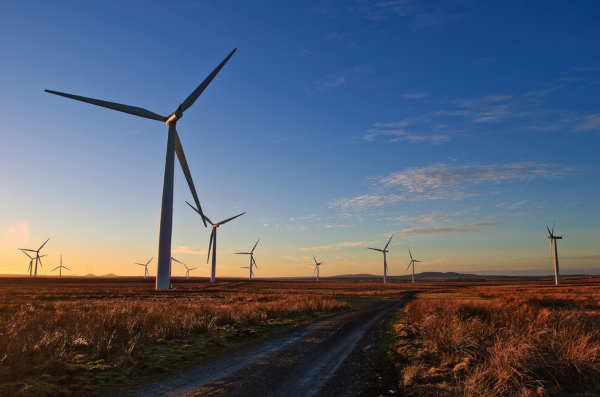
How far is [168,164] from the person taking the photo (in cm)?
5644

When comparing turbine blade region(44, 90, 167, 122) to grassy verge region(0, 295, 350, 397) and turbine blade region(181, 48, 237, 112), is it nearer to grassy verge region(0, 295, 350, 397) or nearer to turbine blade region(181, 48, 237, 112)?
turbine blade region(181, 48, 237, 112)

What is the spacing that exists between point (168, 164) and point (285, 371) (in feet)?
166

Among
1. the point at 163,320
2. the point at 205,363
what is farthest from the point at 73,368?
the point at 163,320

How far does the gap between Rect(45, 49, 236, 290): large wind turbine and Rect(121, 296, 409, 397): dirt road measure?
42.0 metres

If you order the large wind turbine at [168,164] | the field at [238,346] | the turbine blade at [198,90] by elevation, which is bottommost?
the field at [238,346]

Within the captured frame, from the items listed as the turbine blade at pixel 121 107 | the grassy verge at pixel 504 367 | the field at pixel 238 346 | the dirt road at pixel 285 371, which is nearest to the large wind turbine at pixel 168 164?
the turbine blade at pixel 121 107

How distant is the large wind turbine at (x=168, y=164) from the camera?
54562mm

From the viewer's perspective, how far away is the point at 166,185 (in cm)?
5572

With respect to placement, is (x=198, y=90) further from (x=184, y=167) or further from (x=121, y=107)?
(x=184, y=167)

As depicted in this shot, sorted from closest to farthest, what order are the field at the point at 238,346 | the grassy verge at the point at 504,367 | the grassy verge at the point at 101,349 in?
1. the grassy verge at the point at 504,367
2. the field at the point at 238,346
3. the grassy verge at the point at 101,349

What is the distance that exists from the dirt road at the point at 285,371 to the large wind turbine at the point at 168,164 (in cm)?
4201

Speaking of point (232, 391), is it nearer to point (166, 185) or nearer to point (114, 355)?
point (114, 355)

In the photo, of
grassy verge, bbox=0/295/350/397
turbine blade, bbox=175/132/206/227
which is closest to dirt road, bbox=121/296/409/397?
grassy verge, bbox=0/295/350/397

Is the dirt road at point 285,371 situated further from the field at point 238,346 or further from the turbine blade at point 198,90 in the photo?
the turbine blade at point 198,90
